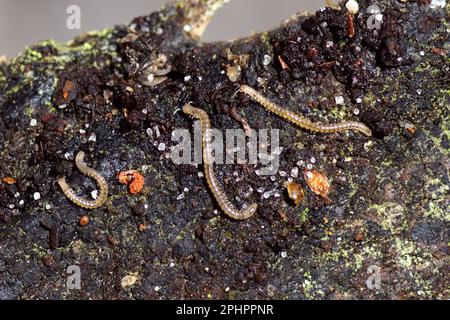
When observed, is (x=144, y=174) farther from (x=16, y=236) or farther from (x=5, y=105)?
(x=5, y=105)

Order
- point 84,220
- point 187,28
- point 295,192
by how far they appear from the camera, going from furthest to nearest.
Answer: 1. point 187,28
2. point 84,220
3. point 295,192

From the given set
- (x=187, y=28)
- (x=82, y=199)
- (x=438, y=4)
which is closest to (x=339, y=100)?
(x=438, y=4)

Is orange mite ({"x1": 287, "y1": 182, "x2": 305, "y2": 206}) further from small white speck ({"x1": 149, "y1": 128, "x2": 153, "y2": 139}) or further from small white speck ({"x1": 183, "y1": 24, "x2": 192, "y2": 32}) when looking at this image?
small white speck ({"x1": 183, "y1": 24, "x2": 192, "y2": 32})

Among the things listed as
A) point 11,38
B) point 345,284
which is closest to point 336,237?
point 345,284

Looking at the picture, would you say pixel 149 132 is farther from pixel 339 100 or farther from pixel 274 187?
pixel 339 100

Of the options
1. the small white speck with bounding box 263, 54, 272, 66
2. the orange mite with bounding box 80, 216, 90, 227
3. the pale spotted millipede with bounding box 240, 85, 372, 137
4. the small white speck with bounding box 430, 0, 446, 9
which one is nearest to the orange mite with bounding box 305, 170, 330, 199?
the pale spotted millipede with bounding box 240, 85, 372, 137
